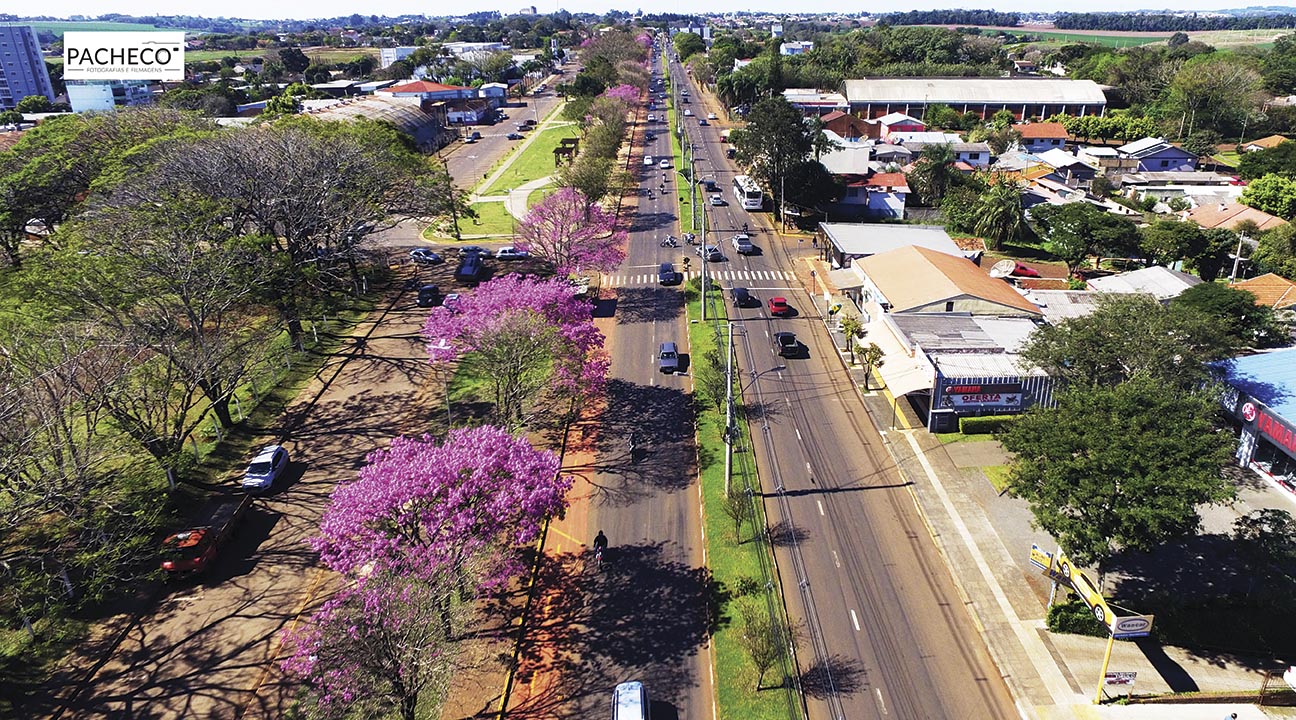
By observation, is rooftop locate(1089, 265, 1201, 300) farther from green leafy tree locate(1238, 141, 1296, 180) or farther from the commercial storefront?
green leafy tree locate(1238, 141, 1296, 180)

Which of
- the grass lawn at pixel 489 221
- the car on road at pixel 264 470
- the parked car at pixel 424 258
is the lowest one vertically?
the car on road at pixel 264 470

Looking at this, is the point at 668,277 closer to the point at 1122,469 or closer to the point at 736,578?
the point at 736,578

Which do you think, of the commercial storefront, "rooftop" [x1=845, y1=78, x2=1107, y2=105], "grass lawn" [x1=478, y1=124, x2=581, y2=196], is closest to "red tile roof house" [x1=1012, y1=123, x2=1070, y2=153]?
"rooftop" [x1=845, y1=78, x2=1107, y2=105]

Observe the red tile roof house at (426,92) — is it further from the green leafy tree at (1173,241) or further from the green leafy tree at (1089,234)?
the green leafy tree at (1173,241)

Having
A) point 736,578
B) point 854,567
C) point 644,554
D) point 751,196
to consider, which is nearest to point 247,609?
point 644,554

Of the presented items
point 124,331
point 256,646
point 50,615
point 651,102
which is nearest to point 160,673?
point 256,646

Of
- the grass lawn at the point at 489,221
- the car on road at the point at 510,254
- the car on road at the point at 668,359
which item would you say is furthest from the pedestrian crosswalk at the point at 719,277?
the grass lawn at the point at 489,221
